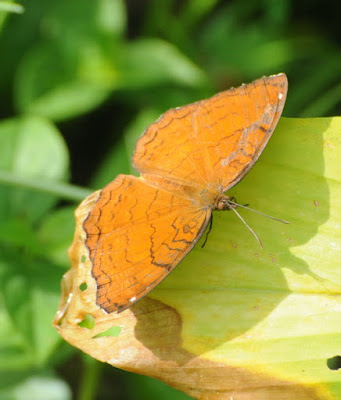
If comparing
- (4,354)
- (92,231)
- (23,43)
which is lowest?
(4,354)

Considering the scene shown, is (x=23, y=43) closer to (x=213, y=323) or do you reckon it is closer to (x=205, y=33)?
(x=205, y=33)

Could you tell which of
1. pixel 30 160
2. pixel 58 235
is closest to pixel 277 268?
pixel 58 235

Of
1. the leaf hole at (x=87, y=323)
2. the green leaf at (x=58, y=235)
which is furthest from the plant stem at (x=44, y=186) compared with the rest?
the leaf hole at (x=87, y=323)

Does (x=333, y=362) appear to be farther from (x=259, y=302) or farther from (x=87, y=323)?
(x=87, y=323)

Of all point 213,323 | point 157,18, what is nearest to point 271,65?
point 157,18

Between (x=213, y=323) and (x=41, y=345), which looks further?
(x=41, y=345)

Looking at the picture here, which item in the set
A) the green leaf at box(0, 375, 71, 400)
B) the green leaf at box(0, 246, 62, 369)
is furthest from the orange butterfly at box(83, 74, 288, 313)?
the green leaf at box(0, 375, 71, 400)

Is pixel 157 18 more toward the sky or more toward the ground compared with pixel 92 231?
more toward the sky
